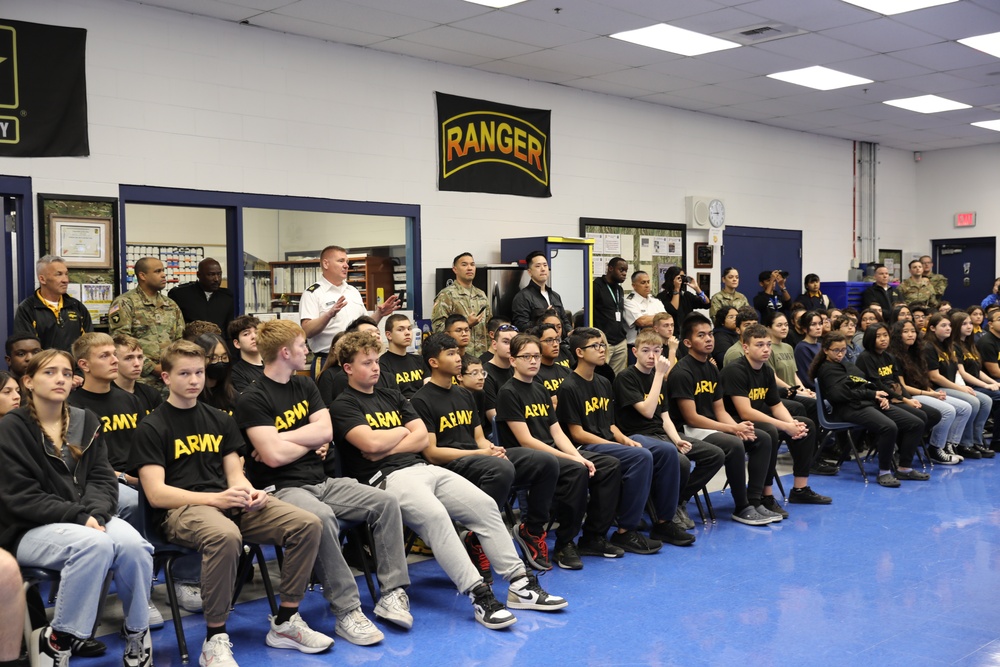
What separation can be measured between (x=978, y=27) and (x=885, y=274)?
15.4 feet

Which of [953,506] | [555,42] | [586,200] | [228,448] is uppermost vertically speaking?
[555,42]

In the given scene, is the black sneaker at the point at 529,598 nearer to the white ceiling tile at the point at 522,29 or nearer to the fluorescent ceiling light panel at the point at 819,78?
the white ceiling tile at the point at 522,29

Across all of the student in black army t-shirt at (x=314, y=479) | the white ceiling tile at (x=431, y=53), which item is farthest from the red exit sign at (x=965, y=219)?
the student in black army t-shirt at (x=314, y=479)

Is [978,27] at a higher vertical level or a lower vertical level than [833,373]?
higher

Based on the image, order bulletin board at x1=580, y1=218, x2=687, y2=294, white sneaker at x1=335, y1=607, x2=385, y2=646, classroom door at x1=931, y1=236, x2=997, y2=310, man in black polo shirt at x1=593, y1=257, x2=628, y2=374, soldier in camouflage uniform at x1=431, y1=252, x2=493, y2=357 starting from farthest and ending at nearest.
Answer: classroom door at x1=931, y1=236, x2=997, y2=310
bulletin board at x1=580, y1=218, x2=687, y2=294
man in black polo shirt at x1=593, y1=257, x2=628, y2=374
soldier in camouflage uniform at x1=431, y1=252, x2=493, y2=357
white sneaker at x1=335, y1=607, x2=385, y2=646

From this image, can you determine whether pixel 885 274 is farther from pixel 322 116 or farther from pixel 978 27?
pixel 322 116

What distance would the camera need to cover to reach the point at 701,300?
10.1 meters

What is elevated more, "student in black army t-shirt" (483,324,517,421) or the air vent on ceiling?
the air vent on ceiling

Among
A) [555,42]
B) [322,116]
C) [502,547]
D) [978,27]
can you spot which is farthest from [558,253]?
[502,547]

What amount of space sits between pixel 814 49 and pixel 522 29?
9.17 ft

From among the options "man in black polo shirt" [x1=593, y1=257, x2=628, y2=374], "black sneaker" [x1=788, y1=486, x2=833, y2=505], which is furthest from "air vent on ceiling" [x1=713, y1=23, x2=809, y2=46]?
"black sneaker" [x1=788, y1=486, x2=833, y2=505]

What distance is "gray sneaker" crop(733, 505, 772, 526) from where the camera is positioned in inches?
223

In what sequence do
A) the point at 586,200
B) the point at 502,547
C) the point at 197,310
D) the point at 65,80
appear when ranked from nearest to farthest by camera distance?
the point at 502,547 < the point at 65,80 < the point at 197,310 < the point at 586,200

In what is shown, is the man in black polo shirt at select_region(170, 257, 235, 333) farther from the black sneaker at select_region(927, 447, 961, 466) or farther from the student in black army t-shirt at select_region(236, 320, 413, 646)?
the black sneaker at select_region(927, 447, 961, 466)
